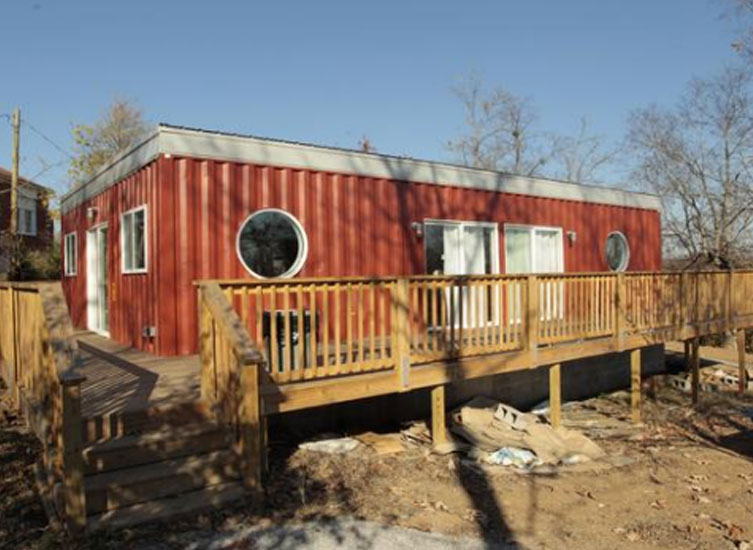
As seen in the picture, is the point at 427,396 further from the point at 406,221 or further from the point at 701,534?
the point at 701,534

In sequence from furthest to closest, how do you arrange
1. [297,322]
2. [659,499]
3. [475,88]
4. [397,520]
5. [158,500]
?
[475,88]
[659,499]
[297,322]
[397,520]
[158,500]

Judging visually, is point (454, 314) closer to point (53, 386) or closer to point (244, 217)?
point (244, 217)

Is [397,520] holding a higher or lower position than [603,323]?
lower

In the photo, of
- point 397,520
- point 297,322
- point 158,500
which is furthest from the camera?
point 297,322

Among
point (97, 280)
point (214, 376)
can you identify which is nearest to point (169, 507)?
point (214, 376)

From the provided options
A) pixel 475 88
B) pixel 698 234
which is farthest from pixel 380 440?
pixel 475 88

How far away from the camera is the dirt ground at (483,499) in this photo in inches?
179

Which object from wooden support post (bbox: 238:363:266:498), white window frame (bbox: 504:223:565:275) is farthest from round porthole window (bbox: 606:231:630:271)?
wooden support post (bbox: 238:363:266:498)

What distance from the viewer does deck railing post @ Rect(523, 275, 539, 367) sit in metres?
7.45

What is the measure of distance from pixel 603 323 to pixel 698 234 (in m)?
18.9

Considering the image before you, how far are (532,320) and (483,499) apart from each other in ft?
8.44

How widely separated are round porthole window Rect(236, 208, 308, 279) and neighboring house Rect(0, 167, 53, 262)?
23.8 m

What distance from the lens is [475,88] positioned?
34.3m

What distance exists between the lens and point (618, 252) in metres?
13.8
